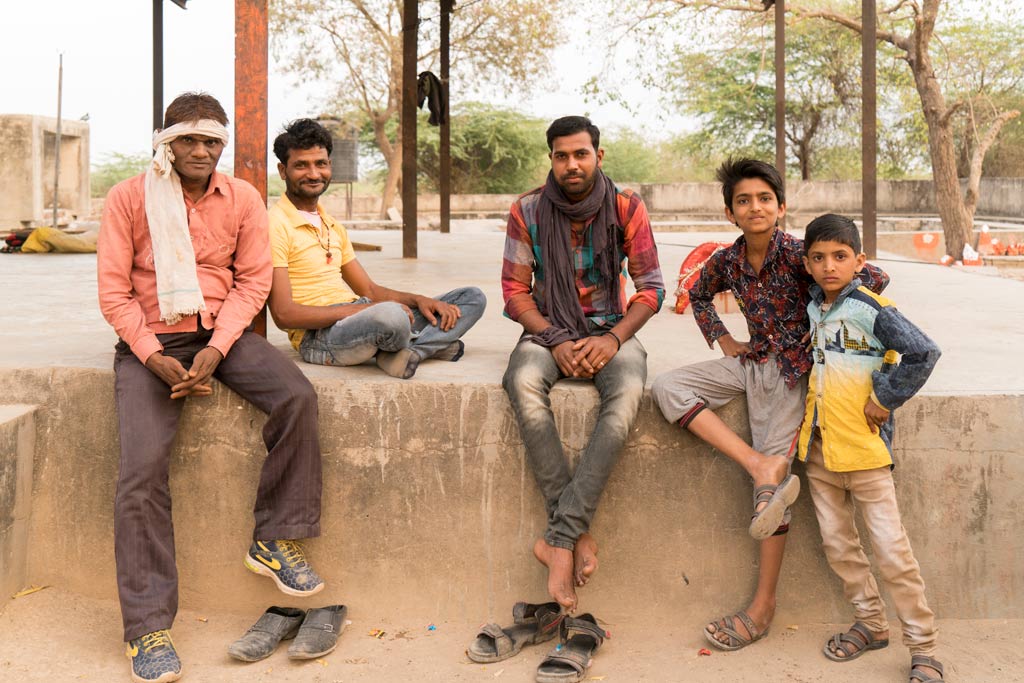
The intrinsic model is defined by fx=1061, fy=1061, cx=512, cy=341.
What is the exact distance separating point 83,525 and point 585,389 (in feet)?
5.92

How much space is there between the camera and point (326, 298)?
3.80 metres

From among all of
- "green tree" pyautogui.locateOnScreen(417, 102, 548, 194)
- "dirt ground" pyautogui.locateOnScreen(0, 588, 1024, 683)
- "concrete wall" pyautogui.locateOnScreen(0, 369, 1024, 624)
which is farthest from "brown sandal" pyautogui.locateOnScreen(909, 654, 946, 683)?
"green tree" pyautogui.locateOnScreen(417, 102, 548, 194)

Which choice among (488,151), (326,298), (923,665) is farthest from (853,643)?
(488,151)

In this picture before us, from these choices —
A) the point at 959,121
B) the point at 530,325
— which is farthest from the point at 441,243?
the point at 959,121

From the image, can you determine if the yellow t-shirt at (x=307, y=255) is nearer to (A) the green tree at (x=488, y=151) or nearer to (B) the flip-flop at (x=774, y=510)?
(B) the flip-flop at (x=774, y=510)

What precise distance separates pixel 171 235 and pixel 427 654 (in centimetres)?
155

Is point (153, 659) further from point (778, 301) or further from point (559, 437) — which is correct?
point (778, 301)

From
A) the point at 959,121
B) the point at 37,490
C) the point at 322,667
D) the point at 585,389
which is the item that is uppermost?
the point at 959,121

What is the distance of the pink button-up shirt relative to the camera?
3.29 m

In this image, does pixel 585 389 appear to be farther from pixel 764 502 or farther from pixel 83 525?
pixel 83 525

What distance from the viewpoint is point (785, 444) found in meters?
3.36

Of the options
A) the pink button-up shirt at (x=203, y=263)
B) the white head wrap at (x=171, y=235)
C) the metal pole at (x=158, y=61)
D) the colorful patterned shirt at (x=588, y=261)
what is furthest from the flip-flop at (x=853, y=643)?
the metal pole at (x=158, y=61)

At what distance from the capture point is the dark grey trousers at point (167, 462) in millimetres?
3158

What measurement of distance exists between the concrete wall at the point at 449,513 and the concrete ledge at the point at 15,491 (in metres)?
0.05
